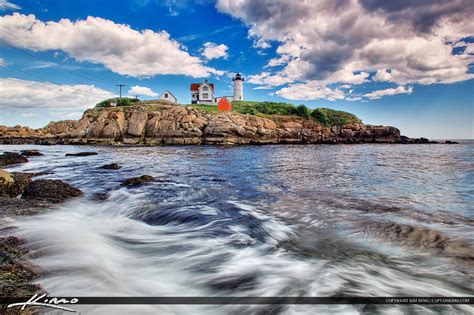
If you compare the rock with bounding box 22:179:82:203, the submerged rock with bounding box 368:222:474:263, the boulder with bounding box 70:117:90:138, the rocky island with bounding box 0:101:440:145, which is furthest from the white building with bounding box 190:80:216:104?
the submerged rock with bounding box 368:222:474:263

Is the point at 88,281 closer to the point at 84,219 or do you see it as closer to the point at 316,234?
the point at 84,219

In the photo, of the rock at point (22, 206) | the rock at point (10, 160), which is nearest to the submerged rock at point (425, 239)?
the rock at point (22, 206)

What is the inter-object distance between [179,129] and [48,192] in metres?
41.8

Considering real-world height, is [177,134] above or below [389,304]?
above

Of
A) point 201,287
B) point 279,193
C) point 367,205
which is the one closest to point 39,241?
point 201,287

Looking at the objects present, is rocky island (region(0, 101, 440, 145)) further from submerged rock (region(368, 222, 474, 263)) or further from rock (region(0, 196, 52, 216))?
submerged rock (region(368, 222, 474, 263))

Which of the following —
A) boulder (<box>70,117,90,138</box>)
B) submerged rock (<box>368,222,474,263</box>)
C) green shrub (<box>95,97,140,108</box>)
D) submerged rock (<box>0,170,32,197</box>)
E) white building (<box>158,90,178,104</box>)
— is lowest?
submerged rock (<box>368,222,474,263</box>)

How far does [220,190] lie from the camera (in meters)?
9.83

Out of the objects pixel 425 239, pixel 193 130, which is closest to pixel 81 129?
pixel 193 130

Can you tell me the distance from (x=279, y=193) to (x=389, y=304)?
20.4ft

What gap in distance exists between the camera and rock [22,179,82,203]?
23.4ft

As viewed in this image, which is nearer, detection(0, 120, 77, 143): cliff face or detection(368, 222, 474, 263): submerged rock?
detection(368, 222, 474, 263): submerged rock

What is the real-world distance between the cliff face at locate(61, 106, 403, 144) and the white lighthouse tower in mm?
31948

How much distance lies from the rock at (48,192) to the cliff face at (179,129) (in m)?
39.2
